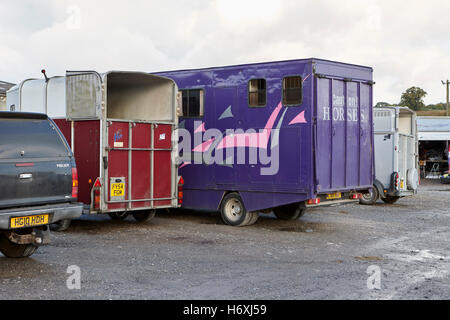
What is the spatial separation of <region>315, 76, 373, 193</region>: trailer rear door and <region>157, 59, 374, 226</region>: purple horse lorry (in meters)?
0.02

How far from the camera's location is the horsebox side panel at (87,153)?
10898 millimetres

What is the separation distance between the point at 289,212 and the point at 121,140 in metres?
4.47

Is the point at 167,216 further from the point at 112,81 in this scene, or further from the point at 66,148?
the point at 66,148

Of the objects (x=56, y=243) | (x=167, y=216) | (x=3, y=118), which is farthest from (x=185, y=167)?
(x=3, y=118)

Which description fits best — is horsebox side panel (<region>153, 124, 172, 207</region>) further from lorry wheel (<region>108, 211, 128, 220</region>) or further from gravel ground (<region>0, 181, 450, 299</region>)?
lorry wheel (<region>108, 211, 128, 220</region>)

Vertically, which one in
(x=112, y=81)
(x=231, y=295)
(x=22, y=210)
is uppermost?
(x=112, y=81)

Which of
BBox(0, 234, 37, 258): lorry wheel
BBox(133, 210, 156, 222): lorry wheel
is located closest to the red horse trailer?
BBox(133, 210, 156, 222): lorry wheel

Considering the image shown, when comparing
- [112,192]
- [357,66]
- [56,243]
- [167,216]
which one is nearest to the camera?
[56,243]

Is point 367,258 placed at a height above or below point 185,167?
below

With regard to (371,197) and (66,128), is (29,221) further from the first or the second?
(371,197)

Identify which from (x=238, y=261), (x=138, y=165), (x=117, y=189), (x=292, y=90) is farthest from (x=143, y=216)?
(x=238, y=261)

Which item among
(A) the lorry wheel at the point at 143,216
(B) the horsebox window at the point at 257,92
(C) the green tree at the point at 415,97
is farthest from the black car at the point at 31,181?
(C) the green tree at the point at 415,97

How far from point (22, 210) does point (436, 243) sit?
282 inches

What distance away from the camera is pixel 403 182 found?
57.0 ft
